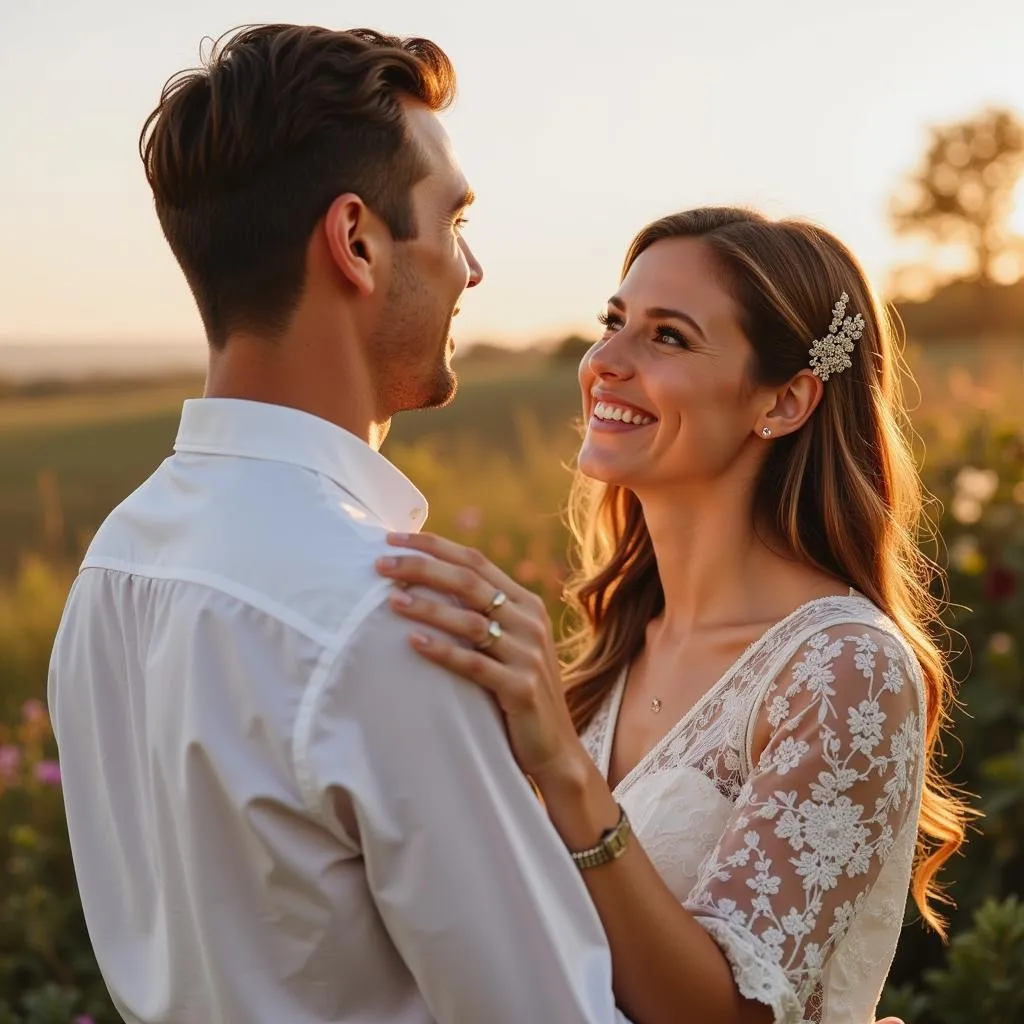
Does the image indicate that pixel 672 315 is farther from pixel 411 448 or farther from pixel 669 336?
pixel 411 448

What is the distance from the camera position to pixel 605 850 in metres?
2.04

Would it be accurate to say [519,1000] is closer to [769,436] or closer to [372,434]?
[372,434]

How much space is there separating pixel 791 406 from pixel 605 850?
1.50m

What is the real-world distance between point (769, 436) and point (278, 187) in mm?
1553

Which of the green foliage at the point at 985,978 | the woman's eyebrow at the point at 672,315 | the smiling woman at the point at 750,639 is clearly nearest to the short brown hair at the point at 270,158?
the smiling woman at the point at 750,639

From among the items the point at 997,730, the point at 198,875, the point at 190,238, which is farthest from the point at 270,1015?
the point at 997,730

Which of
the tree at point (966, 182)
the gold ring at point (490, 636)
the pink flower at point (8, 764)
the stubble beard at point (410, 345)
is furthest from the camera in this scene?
the tree at point (966, 182)

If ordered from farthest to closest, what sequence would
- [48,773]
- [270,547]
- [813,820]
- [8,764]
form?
[8,764], [48,773], [813,820], [270,547]

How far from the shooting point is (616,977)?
2.14 meters

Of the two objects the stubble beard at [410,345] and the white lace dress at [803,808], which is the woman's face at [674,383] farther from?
the stubble beard at [410,345]

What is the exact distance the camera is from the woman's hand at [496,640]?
174 cm

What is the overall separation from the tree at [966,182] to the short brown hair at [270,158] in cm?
3259

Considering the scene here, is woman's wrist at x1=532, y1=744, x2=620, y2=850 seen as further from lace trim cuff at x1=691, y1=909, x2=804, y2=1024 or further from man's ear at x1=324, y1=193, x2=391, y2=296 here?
man's ear at x1=324, y1=193, x2=391, y2=296

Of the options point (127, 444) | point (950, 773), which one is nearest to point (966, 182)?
point (127, 444)
